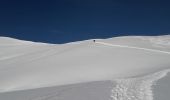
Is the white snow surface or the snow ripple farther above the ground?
the white snow surface

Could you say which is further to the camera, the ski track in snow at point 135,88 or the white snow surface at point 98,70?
the white snow surface at point 98,70

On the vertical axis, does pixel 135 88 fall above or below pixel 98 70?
below

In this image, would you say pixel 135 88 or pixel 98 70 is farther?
pixel 98 70

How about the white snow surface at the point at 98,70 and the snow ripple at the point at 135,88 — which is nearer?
the snow ripple at the point at 135,88

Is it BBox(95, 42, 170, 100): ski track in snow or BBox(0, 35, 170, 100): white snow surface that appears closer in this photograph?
BBox(95, 42, 170, 100): ski track in snow

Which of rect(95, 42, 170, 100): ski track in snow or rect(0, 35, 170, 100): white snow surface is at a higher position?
rect(0, 35, 170, 100): white snow surface

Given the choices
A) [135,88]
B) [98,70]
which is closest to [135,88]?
[135,88]

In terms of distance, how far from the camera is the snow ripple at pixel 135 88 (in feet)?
31.2

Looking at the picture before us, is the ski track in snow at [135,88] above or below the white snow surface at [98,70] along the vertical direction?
below

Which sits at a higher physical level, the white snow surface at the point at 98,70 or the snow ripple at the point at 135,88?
the white snow surface at the point at 98,70

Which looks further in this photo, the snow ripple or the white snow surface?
the white snow surface

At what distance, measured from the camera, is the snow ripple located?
31.2ft

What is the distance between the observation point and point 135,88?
1040cm

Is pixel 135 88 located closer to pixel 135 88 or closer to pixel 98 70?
pixel 135 88
